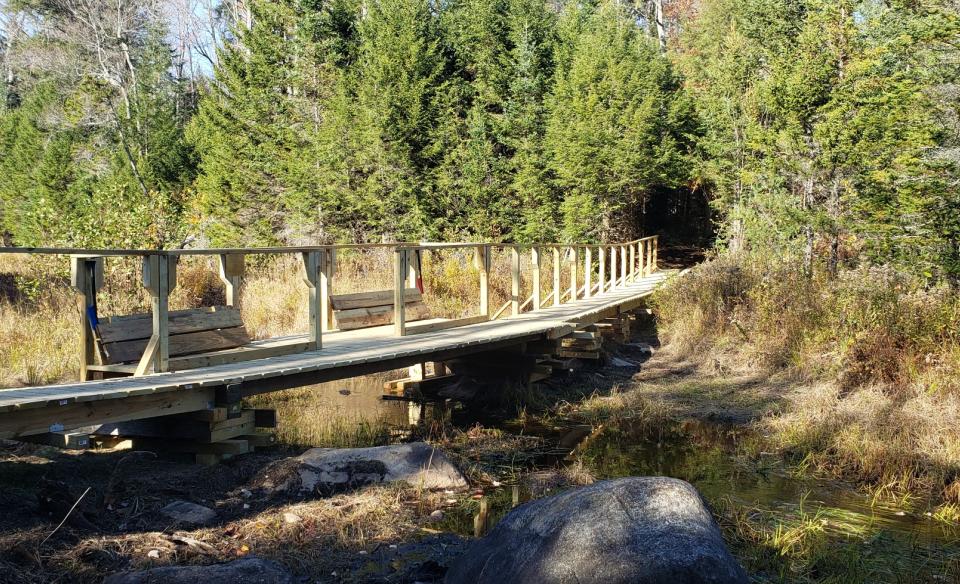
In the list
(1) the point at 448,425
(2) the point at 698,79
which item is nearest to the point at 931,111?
(1) the point at 448,425

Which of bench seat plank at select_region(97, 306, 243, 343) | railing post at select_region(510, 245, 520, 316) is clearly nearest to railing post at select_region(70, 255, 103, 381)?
bench seat plank at select_region(97, 306, 243, 343)

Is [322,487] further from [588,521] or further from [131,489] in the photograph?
[588,521]

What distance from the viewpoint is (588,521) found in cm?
448

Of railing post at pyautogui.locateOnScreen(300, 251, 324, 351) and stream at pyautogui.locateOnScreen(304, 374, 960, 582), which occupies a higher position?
railing post at pyautogui.locateOnScreen(300, 251, 324, 351)

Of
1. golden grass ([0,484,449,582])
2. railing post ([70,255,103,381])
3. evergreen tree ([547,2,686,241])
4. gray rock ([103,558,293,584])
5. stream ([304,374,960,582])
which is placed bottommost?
stream ([304,374,960,582])

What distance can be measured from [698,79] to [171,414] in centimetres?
2861

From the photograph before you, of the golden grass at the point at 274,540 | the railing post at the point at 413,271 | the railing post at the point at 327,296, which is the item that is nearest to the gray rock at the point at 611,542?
the golden grass at the point at 274,540

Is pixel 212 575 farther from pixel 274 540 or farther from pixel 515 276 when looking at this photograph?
pixel 515 276

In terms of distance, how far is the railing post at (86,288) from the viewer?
740 centimetres

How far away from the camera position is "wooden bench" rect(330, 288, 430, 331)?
38.4 ft

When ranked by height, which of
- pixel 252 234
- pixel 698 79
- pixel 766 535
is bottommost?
pixel 766 535

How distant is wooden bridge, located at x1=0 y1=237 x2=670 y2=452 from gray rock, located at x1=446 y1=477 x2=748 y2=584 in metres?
3.33

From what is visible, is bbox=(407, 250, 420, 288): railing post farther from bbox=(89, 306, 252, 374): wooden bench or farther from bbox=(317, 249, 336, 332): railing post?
bbox=(89, 306, 252, 374): wooden bench

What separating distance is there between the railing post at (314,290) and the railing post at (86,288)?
2.49 m
